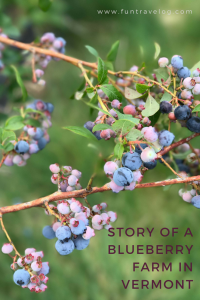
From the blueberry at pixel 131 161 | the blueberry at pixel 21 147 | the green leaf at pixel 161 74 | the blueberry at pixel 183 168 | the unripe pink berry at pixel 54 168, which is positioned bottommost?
the blueberry at pixel 183 168

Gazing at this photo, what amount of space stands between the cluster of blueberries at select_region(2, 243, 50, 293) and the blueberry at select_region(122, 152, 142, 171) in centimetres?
20

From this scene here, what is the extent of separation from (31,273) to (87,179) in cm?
122

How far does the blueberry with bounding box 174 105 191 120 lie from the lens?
41cm

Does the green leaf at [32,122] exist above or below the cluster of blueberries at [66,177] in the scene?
above

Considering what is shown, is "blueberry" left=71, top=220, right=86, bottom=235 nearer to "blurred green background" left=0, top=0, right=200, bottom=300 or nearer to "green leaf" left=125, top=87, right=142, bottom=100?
"green leaf" left=125, top=87, right=142, bottom=100

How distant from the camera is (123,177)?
35 cm

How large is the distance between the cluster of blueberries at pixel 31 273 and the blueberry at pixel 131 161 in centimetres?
20

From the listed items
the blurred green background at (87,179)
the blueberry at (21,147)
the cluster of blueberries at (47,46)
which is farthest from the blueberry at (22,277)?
the blurred green background at (87,179)

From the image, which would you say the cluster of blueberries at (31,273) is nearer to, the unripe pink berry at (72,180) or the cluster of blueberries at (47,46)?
the unripe pink berry at (72,180)

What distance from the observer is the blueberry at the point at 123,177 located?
1.14 ft

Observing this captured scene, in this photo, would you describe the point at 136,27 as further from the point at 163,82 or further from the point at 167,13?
the point at 163,82

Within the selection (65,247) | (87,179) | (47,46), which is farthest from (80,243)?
(87,179)

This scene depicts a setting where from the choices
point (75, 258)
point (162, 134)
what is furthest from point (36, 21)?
point (75, 258)

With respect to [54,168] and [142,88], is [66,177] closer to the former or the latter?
[54,168]
